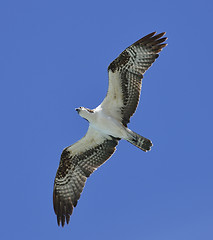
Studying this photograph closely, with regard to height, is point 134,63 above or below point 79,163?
above

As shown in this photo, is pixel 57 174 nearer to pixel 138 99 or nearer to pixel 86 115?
pixel 86 115

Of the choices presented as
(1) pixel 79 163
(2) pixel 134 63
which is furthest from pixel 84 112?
(2) pixel 134 63

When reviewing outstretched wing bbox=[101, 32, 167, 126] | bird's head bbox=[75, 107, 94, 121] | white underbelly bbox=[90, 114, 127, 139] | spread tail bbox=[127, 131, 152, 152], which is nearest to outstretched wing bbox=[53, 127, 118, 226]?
white underbelly bbox=[90, 114, 127, 139]

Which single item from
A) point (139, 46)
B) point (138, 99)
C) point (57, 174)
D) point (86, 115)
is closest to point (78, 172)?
point (57, 174)

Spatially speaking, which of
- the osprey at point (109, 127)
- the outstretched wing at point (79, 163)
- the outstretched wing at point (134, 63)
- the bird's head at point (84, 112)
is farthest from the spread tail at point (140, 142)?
the bird's head at point (84, 112)

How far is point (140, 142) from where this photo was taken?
14062mm

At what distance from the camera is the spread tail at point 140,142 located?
14016 mm

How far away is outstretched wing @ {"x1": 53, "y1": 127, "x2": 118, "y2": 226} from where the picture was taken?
1477 cm

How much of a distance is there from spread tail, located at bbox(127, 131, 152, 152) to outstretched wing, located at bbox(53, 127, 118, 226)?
803mm

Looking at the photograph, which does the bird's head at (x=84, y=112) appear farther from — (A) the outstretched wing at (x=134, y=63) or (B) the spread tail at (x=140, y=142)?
(B) the spread tail at (x=140, y=142)

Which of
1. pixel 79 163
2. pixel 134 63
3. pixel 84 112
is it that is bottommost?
pixel 79 163

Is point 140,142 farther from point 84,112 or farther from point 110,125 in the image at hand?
point 84,112

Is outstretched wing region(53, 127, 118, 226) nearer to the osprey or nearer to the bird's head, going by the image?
the osprey

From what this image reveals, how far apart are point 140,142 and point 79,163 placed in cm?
202
